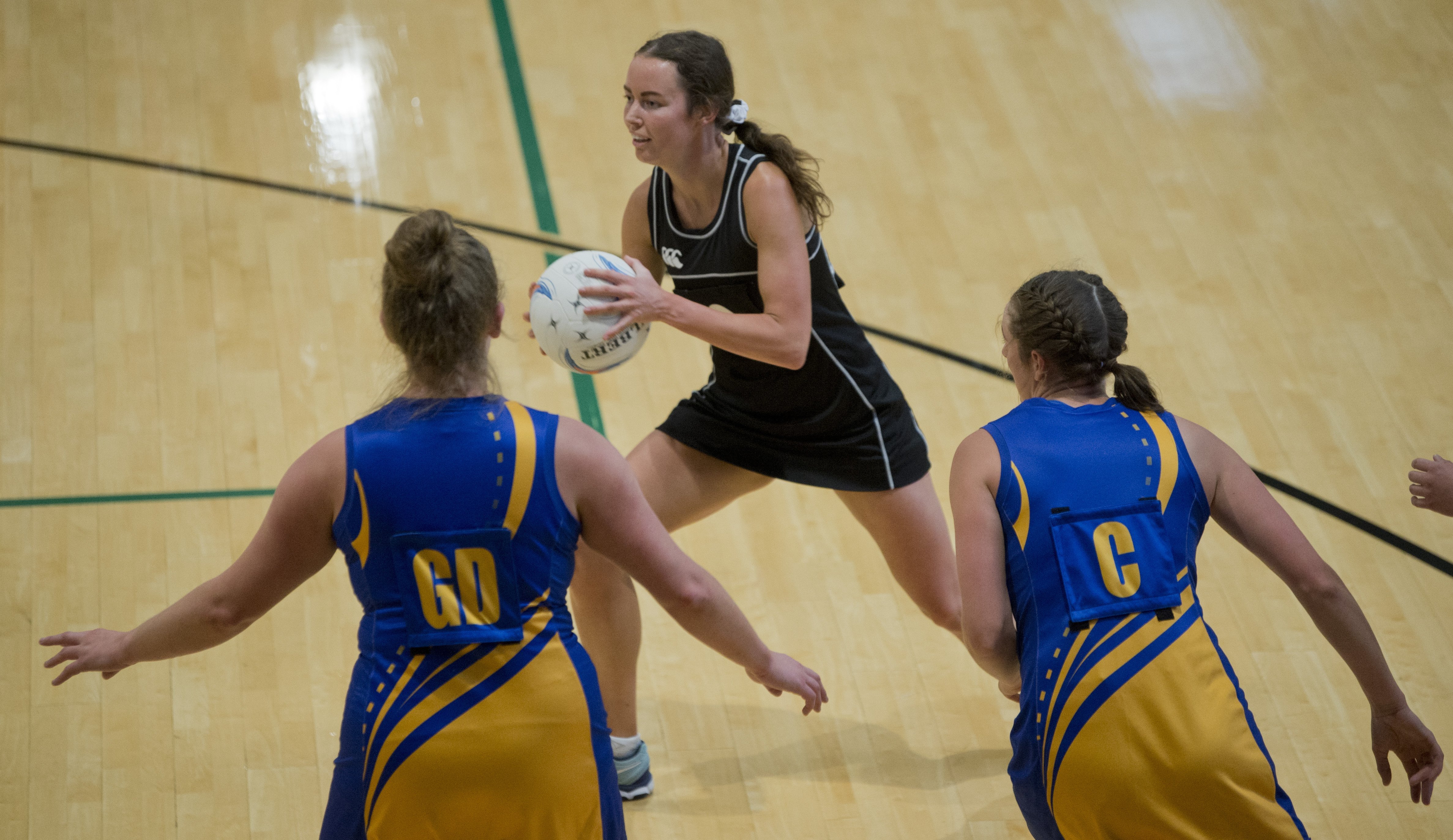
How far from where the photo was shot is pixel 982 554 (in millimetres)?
2205

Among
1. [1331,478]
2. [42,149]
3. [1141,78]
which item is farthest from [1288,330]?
[42,149]

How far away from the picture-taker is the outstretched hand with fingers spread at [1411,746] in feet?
7.73

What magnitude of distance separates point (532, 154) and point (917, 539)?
119 inches

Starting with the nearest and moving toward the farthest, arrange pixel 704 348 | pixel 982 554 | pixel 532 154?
pixel 982 554, pixel 704 348, pixel 532 154

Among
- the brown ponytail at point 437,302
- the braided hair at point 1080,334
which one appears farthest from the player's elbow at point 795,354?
the brown ponytail at point 437,302

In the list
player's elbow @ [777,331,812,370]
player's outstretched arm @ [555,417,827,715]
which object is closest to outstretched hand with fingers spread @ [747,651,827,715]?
player's outstretched arm @ [555,417,827,715]

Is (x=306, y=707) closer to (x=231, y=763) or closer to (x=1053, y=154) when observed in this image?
(x=231, y=763)

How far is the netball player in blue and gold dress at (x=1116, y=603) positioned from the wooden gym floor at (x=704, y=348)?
3.90 feet

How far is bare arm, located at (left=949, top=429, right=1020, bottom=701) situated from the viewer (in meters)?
2.21

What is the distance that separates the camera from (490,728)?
1.99 meters

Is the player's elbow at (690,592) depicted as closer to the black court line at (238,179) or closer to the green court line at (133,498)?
the green court line at (133,498)

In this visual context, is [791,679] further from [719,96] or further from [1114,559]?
[719,96]

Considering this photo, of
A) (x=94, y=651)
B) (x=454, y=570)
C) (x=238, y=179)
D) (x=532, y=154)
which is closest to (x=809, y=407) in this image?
(x=454, y=570)

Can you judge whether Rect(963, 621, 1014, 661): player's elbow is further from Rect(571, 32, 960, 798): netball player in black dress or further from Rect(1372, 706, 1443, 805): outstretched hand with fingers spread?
Rect(571, 32, 960, 798): netball player in black dress
